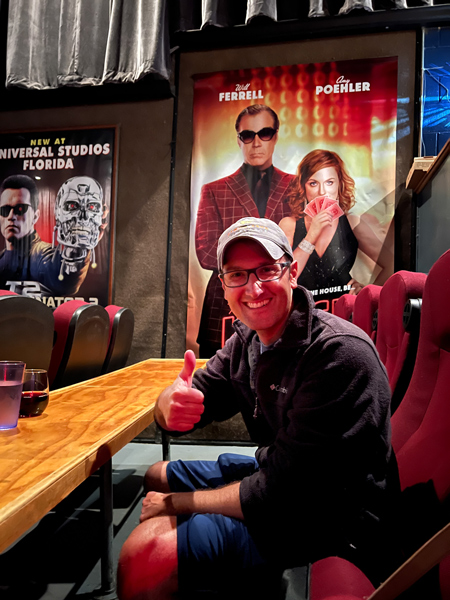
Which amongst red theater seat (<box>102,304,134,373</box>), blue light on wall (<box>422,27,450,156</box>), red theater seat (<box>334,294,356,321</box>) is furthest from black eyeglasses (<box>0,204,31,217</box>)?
blue light on wall (<box>422,27,450,156</box>)

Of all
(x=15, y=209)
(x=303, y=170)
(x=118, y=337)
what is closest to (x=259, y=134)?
(x=303, y=170)

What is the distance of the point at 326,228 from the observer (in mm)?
3328

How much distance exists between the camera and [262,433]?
117cm

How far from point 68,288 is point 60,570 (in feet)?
8.14

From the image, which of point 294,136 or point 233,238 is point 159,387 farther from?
point 294,136

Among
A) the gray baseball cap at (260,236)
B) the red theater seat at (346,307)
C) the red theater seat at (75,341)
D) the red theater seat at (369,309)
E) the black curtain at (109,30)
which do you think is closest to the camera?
the gray baseball cap at (260,236)

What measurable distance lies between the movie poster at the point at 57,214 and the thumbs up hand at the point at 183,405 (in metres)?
2.67

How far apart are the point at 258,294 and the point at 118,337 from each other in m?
1.72

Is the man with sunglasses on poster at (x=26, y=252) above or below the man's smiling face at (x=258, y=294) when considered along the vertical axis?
above

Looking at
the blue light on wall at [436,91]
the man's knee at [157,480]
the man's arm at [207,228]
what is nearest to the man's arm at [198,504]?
the man's knee at [157,480]

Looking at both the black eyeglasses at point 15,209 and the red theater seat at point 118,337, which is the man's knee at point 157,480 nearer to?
the red theater seat at point 118,337

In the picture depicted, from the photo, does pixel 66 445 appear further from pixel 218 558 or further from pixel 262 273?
pixel 262 273

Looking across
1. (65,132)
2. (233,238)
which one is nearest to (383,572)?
(233,238)

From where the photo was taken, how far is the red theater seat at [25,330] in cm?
156
